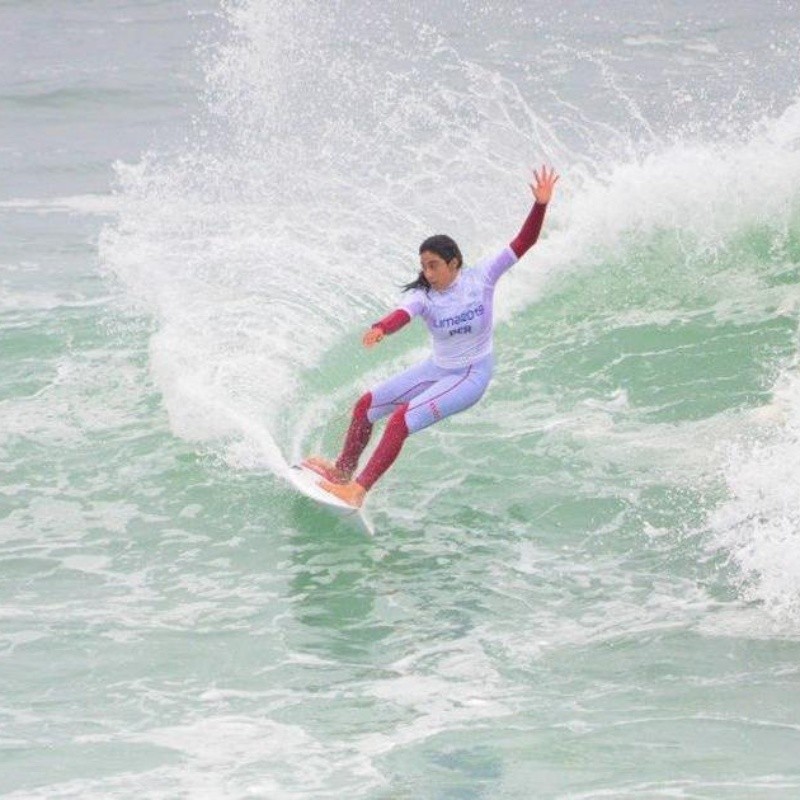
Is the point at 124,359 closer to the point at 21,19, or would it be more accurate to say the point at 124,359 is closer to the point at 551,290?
the point at 551,290

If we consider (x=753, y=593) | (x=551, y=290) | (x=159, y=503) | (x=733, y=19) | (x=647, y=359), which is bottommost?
(x=753, y=593)

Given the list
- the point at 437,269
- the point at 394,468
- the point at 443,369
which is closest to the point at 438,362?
the point at 443,369

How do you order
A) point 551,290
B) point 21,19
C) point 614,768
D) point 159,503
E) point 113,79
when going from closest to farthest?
point 614,768 < point 159,503 < point 551,290 < point 113,79 < point 21,19

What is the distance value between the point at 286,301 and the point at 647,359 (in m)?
2.98

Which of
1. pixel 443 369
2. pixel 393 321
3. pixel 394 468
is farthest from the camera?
pixel 394 468

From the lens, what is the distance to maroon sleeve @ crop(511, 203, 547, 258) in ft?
36.4

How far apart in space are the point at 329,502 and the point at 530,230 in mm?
2090

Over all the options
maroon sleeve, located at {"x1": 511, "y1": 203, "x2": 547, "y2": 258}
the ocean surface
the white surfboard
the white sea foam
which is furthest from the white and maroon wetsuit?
the white sea foam

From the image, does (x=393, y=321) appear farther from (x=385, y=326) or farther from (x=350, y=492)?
(x=350, y=492)

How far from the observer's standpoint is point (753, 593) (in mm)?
9898

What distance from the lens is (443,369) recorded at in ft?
37.5

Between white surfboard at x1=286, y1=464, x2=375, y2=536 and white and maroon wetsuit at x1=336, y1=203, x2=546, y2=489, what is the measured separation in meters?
0.18

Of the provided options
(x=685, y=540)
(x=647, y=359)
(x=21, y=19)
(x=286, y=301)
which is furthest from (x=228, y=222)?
(x=21, y=19)

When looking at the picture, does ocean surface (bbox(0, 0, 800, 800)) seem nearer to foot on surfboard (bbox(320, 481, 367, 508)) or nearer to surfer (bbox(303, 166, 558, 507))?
foot on surfboard (bbox(320, 481, 367, 508))
